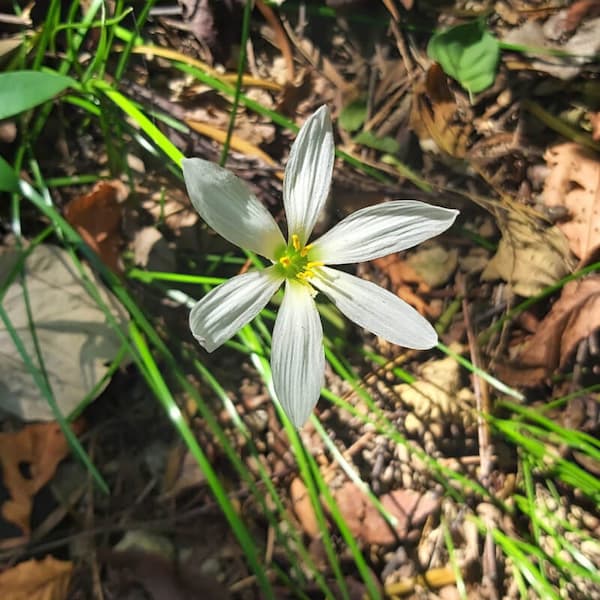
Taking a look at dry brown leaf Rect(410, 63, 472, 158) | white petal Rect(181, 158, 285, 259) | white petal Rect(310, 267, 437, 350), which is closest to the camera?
white petal Rect(181, 158, 285, 259)

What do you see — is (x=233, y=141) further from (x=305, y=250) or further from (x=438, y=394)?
(x=438, y=394)

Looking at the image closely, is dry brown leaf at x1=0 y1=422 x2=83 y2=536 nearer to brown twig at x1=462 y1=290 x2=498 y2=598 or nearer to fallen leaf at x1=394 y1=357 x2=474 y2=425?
fallen leaf at x1=394 y1=357 x2=474 y2=425

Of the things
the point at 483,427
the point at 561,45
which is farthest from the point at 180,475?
the point at 561,45

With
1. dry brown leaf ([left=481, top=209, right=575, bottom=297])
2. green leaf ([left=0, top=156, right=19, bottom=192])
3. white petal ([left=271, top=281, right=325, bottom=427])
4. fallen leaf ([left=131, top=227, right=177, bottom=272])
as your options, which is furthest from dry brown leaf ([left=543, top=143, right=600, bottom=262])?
green leaf ([left=0, top=156, right=19, bottom=192])

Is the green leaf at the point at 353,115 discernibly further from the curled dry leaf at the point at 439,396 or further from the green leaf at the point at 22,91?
the green leaf at the point at 22,91

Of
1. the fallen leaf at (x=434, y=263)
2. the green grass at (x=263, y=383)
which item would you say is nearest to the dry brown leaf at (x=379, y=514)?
the green grass at (x=263, y=383)

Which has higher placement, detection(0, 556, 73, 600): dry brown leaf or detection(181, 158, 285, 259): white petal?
detection(181, 158, 285, 259): white petal
